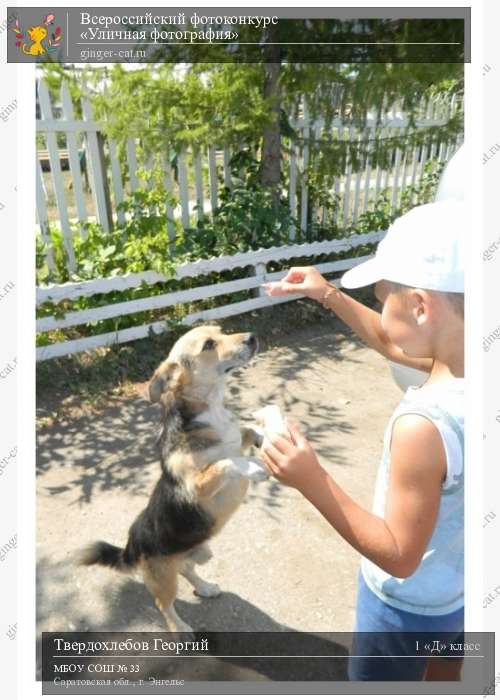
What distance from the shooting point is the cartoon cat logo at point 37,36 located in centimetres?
166

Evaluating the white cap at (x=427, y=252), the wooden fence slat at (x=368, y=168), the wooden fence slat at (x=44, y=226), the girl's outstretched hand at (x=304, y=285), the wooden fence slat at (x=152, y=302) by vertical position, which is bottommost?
the wooden fence slat at (x=152, y=302)

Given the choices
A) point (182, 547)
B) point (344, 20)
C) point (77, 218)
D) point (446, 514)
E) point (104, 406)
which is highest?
point (344, 20)

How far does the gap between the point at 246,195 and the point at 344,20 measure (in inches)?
152

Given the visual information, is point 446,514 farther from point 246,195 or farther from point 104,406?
point 246,195

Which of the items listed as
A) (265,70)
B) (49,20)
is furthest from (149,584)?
(265,70)

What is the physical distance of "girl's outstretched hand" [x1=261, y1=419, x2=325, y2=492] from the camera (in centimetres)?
137

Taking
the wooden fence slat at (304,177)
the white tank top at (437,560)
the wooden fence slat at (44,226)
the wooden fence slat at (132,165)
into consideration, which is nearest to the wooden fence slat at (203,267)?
the wooden fence slat at (304,177)

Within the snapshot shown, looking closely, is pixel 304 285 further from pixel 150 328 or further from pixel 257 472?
pixel 150 328

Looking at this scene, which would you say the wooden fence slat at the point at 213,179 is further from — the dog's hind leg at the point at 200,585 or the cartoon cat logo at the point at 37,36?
the dog's hind leg at the point at 200,585

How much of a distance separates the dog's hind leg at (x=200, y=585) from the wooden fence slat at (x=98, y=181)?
388 centimetres

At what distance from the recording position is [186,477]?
246 cm

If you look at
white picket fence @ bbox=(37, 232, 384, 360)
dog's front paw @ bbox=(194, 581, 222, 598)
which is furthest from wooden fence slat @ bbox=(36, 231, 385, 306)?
dog's front paw @ bbox=(194, 581, 222, 598)

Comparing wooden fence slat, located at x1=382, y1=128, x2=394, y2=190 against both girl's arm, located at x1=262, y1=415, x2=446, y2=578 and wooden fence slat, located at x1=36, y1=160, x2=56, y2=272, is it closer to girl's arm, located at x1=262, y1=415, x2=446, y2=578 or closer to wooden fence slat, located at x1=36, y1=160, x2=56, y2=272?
wooden fence slat, located at x1=36, y1=160, x2=56, y2=272

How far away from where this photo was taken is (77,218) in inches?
204
